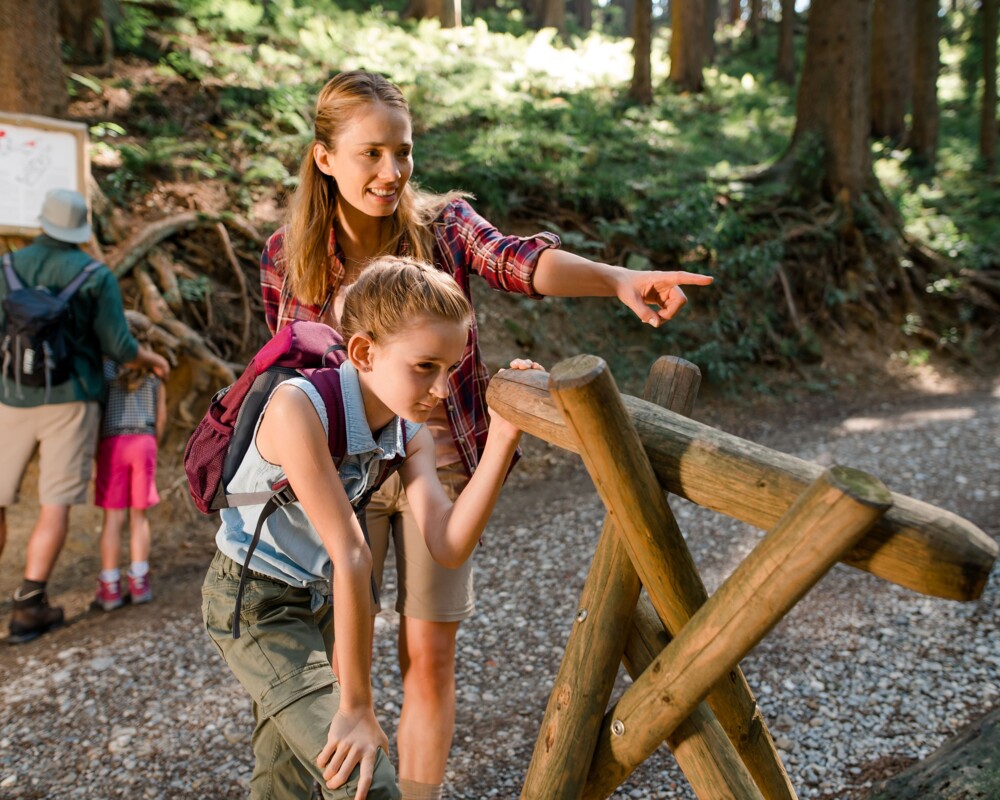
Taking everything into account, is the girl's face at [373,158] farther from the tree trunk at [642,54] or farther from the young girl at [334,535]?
the tree trunk at [642,54]

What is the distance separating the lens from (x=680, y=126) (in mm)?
12570

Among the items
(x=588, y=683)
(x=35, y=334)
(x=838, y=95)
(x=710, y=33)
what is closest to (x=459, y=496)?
(x=588, y=683)

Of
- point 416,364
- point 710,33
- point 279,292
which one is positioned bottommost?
point 416,364

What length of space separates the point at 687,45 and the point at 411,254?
1380cm

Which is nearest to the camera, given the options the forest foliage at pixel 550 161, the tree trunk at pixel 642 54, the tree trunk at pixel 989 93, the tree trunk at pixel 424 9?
the forest foliage at pixel 550 161

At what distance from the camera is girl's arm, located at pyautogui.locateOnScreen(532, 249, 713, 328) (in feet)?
6.73

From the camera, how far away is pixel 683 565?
71.6 inches

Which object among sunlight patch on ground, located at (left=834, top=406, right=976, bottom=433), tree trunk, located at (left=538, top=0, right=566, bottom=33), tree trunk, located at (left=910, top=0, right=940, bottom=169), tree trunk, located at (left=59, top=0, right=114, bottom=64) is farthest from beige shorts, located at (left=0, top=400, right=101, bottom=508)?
tree trunk, located at (left=538, top=0, right=566, bottom=33)

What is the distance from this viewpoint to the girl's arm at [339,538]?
5.83ft

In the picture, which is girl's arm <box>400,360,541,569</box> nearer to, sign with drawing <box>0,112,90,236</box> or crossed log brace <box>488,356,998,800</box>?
crossed log brace <box>488,356,998,800</box>

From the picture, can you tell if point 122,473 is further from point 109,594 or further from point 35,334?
point 35,334

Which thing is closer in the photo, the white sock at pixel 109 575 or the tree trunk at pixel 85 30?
the white sock at pixel 109 575

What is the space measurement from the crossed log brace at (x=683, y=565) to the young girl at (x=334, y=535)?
0.23 meters

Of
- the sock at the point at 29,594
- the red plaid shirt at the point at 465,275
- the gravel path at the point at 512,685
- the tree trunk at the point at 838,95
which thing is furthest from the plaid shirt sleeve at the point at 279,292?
the tree trunk at the point at 838,95
